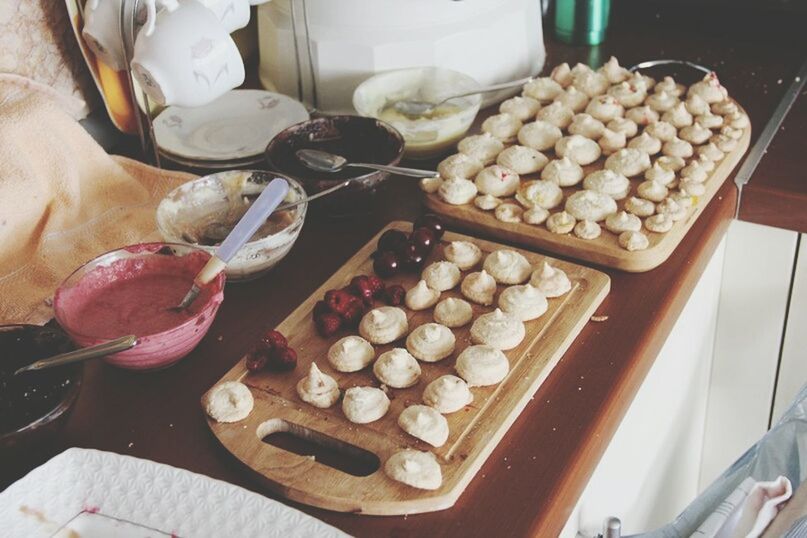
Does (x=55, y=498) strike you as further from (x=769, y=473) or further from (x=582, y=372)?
(x=769, y=473)

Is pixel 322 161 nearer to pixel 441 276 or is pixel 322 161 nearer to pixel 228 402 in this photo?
pixel 441 276

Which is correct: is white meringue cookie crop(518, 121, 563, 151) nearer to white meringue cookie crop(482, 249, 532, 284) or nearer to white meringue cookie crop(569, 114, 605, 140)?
white meringue cookie crop(569, 114, 605, 140)

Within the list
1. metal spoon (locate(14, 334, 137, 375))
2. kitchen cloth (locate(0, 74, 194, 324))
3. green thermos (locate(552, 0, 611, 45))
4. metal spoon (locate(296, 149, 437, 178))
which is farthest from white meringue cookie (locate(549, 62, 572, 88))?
metal spoon (locate(14, 334, 137, 375))

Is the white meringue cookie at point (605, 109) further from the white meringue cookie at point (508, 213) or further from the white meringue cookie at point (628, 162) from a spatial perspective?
the white meringue cookie at point (508, 213)

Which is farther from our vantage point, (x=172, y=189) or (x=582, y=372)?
(x=172, y=189)

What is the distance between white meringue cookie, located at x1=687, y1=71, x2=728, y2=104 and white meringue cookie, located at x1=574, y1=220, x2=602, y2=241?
1.15ft

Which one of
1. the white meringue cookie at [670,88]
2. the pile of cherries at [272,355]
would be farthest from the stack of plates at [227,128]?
the white meringue cookie at [670,88]

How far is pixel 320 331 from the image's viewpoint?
0.89 metres

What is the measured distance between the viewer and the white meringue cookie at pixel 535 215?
3.38 ft

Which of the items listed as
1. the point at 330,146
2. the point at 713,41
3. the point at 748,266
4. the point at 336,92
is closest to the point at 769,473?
the point at 748,266

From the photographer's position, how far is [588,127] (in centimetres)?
118

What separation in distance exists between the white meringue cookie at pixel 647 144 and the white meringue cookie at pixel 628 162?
17 millimetres

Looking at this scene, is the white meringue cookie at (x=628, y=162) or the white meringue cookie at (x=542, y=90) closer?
the white meringue cookie at (x=628, y=162)

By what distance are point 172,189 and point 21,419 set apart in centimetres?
43
